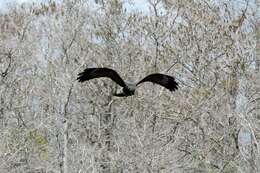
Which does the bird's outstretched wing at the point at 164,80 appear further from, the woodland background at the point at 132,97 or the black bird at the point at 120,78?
the woodland background at the point at 132,97

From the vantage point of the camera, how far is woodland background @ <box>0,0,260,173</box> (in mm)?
13883

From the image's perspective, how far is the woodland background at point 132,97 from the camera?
13.9 m

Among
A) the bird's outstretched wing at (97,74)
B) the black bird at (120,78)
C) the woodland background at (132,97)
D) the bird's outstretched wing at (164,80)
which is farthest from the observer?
the woodland background at (132,97)

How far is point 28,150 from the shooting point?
57.4 feet

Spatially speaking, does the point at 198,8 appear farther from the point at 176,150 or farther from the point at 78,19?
the point at 176,150

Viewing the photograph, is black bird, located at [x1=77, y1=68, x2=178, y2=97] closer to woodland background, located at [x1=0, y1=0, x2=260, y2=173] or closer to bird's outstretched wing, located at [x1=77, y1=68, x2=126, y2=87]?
bird's outstretched wing, located at [x1=77, y1=68, x2=126, y2=87]

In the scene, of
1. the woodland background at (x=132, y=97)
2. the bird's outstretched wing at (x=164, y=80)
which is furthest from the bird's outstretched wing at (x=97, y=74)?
the woodland background at (x=132, y=97)

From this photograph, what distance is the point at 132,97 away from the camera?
1603 cm

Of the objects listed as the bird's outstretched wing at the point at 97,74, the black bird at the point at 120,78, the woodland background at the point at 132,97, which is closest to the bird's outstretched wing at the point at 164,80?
the black bird at the point at 120,78

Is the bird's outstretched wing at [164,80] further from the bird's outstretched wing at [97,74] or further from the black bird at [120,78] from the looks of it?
the bird's outstretched wing at [97,74]

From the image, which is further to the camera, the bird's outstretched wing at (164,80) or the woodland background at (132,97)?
the woodland background at (132,97)

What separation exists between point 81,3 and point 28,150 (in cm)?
464

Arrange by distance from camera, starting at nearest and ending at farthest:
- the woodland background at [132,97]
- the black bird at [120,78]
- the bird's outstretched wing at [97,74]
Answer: the black bird at [120,78]
the bird's outstretched wing at [97,74]
the woodland background at [132,97]

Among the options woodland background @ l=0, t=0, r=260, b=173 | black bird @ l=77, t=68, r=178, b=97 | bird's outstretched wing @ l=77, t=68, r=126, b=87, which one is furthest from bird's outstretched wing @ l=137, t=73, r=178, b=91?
woodland background @ l=0, t=0, r=260, b=173
